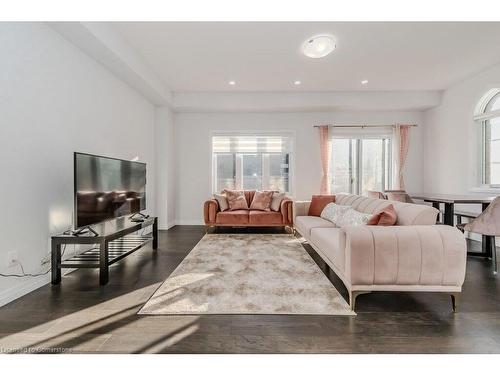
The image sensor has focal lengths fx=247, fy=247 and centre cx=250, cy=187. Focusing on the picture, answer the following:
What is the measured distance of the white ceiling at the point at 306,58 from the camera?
298cm

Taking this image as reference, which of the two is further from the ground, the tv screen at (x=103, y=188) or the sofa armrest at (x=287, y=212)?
the tv screen at (x=103, y=188)

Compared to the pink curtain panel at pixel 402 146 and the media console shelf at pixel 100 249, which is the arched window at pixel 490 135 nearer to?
the pink curtain panel at pixel 402 146

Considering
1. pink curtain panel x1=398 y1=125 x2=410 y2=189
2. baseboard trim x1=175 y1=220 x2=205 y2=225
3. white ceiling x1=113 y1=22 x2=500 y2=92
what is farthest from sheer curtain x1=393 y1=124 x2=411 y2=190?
baseboard trim x1=175 y1=220 x2=205 y2=225

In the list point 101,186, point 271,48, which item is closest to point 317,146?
point 271,48

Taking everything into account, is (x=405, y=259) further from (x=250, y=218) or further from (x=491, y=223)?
(x=250, y=218)

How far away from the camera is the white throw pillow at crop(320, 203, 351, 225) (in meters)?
3.45

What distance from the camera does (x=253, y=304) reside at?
2.10m

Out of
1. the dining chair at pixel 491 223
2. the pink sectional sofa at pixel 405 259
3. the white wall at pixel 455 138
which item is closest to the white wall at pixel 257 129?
the white wall at pixel 455 138

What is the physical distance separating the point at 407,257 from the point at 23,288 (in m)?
3.36

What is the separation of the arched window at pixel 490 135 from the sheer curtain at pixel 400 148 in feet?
4.19

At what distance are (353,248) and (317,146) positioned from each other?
13.5 feet

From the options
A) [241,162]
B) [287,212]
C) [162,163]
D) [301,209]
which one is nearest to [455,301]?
[301,209]
